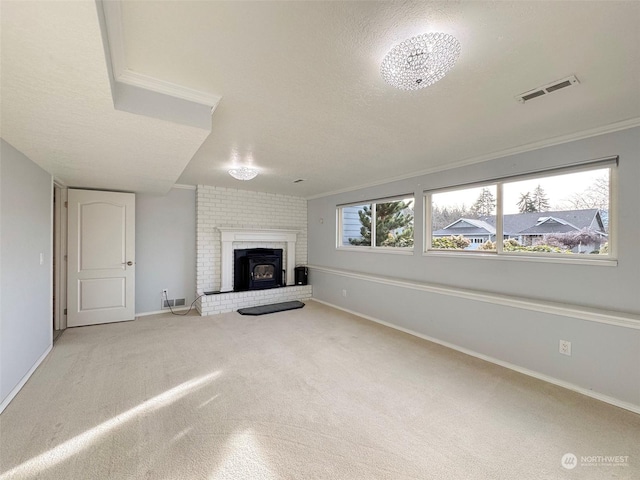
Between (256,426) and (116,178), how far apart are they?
3330 millimetres

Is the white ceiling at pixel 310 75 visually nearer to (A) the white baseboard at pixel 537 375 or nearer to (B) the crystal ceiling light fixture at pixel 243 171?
(B) the crystal ceiling light fixture at pixel 243 171

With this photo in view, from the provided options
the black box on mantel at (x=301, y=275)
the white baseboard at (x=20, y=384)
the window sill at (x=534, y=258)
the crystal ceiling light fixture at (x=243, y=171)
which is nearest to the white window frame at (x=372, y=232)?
the window sill at (x=534, y=258)

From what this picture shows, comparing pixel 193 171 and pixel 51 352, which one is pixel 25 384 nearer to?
pixel 51 352

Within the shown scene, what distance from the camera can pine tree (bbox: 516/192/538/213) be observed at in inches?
111

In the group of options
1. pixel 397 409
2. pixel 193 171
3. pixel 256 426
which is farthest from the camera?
pixel 193 171

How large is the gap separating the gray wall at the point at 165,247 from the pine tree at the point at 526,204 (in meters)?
4.96

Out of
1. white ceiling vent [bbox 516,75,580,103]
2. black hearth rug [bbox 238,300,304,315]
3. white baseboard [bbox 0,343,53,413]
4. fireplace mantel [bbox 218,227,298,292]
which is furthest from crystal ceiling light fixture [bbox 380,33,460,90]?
fireplace mantel [bbox 218,227,298,292]

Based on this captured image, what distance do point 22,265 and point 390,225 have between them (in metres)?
4.36

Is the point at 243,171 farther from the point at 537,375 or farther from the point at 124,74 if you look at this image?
the point at 537,375

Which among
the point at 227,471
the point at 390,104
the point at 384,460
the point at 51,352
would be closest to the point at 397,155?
the point at 390,104

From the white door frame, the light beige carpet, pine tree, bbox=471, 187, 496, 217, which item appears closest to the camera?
the light beige carpet

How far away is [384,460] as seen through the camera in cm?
161

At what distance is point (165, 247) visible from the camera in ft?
15.6

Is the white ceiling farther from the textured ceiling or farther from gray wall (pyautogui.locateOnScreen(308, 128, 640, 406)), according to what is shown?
gray wall (pyautogui.locateOnScreen(308, 128, 640, 406))
